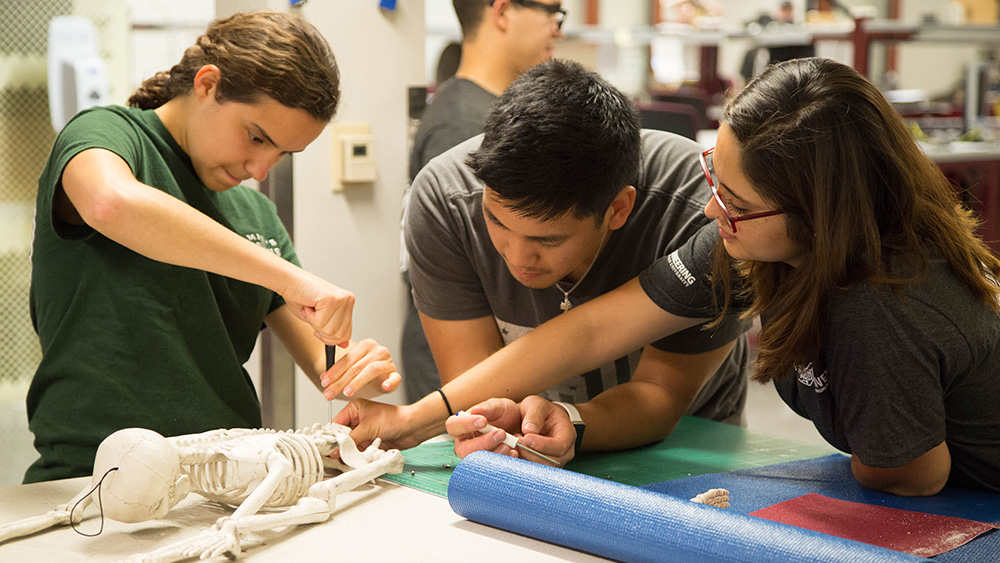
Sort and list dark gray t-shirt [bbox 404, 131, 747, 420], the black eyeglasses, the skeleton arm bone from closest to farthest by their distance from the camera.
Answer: the skeleton arm bone, dark gray t-shirt [bbox 404, 131, 747, 420], the black eyeglasses

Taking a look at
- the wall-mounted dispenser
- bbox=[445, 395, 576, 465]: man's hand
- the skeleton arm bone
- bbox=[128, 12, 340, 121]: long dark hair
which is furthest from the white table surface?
the wall-mounted dispenser

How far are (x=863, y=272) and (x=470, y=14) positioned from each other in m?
1.63

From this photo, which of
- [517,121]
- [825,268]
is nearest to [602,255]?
[517,121]

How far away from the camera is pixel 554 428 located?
1566 mm

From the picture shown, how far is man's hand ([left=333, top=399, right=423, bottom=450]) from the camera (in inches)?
61.0

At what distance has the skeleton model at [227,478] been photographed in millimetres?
1137

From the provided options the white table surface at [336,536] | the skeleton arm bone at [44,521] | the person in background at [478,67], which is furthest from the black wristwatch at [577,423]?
the person in background at [478,67]

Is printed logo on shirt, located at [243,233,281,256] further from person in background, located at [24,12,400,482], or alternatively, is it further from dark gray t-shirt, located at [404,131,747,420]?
dark gray t-shirt, located at [404,131,747,420]

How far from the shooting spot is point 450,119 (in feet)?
8.04

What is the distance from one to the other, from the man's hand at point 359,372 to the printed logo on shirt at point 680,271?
448mm

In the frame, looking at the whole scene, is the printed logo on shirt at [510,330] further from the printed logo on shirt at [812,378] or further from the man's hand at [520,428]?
the printed logo on shirt at [812,378]

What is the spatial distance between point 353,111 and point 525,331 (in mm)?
940

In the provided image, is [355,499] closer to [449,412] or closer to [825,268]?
[449,412]

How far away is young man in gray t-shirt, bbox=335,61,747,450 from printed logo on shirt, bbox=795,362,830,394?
32 cm
